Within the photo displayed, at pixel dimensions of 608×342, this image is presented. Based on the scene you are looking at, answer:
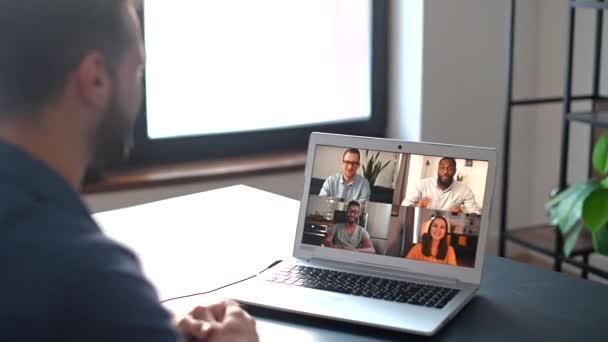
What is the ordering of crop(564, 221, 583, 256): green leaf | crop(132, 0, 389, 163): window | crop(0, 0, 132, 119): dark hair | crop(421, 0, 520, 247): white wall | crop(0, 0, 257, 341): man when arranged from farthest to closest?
1. crop(421, 0, 520, 247): white wall
2. crop(132, 0, 389, 163): window
3. crop(564, 221, 583, 256): green leaf
4. crop(0, 0, 132, 119): dark hair
5. crop(0, 0, 257, 341): man

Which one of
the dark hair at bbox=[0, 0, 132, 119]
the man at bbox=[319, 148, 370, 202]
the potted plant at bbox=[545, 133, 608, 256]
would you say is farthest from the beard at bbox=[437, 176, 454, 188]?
the potted plant at bbox=[545, 133, 608, 256]

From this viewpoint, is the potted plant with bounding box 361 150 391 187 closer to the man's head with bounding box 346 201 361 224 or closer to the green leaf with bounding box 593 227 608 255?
the man's head with bounding box 346 201 361 224

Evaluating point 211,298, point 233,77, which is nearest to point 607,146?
point 233,77

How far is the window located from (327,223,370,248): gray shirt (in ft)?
5.11

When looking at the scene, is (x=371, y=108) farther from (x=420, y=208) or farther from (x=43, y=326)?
(x=43, y=326)

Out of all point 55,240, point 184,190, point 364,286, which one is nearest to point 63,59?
point 55,240

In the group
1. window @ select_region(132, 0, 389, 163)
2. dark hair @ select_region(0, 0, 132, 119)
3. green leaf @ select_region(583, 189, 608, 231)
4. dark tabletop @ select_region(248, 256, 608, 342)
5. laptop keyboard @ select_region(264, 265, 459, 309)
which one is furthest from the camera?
window @ select_region(132, 0, 389, 163)

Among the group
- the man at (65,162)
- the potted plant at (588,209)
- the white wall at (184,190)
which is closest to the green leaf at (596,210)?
the potted plant at (588,209)

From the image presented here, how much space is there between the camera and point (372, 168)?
1.52 metres

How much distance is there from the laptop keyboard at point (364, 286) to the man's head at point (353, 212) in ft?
0.32

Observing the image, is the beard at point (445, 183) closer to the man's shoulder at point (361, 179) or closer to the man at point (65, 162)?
the man's shoulder at point (361, 179)

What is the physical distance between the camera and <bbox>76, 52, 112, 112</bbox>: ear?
929 mm

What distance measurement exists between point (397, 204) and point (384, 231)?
5cm

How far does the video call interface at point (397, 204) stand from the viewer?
57.0 inches
